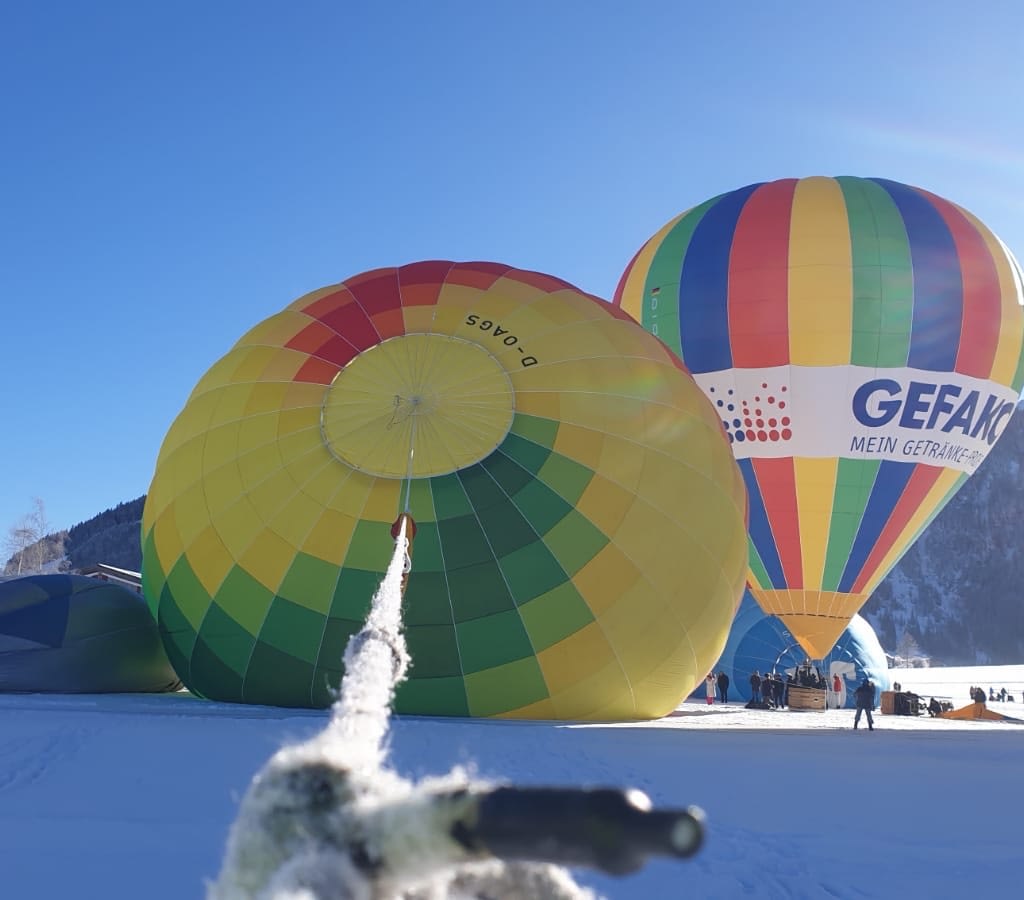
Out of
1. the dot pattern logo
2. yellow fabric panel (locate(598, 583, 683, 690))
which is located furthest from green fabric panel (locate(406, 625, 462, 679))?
the dot pattern logo

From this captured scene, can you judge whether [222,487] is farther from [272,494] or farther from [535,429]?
[535,429]

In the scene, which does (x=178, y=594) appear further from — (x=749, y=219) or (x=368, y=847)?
(x=749, y=219)

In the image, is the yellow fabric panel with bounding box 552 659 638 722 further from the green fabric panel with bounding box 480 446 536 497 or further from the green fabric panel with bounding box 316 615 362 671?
the green fabric panel with bounding box 316 615 362 671

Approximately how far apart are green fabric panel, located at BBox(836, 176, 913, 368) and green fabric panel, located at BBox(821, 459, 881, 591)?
1.63m

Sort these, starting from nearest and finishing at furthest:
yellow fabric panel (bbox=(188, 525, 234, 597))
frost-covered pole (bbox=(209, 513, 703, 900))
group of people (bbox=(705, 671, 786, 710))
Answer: frost-covered pole (bbox=(209, 513, 703, 900))
yellow fabric panel (bbox=(188, 525, 234, 597))
group of people (bbox=(705, 671, 786, 710))

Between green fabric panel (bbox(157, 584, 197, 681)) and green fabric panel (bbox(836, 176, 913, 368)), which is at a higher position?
green fabric panel (bbox(836, 176, 913, 368))

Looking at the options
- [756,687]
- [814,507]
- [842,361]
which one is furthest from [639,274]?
[756,687]

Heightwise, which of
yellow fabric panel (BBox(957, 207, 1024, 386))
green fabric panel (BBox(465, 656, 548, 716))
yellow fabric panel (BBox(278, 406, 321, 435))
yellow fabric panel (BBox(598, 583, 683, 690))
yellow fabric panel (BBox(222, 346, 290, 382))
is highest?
yellow fabric panel (BBox(957, 207, 1024, 386))

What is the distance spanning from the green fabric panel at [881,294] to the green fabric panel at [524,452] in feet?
24.6

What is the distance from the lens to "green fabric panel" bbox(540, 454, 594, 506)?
9.18m

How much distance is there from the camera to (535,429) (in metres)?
9.41

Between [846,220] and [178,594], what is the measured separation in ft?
37.7

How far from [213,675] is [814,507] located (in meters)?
9.72

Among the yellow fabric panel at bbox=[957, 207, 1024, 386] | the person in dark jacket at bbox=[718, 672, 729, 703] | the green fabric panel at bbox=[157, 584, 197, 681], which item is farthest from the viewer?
the person in dark jacket at bbox=[718, 672, 729, 703]
